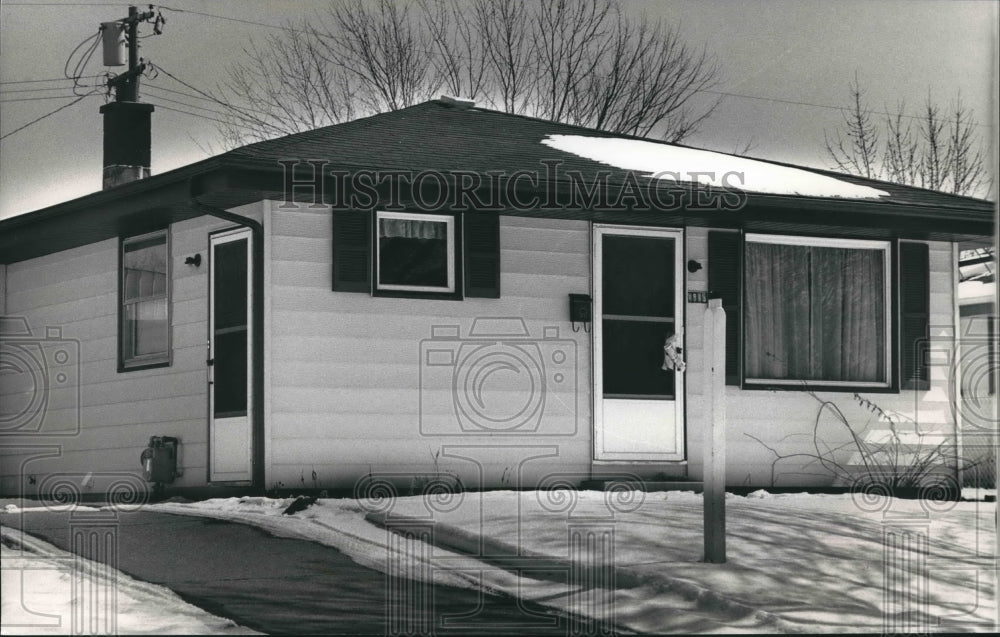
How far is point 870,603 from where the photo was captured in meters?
6.58

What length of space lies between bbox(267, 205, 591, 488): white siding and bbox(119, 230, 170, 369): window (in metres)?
1.63

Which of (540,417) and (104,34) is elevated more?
(104,34)

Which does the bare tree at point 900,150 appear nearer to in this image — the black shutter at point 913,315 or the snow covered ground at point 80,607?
the black shutter at point 913,315

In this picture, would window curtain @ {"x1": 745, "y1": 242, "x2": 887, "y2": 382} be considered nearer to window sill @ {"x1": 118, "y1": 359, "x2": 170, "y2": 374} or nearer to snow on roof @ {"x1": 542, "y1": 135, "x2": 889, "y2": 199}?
snow on roof @ {"x1": 542, "y1": 135, "x2": 889, "y2": 199}

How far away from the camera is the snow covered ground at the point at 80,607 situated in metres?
5.60

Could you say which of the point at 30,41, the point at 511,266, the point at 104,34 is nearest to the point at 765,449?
the point at 511,266

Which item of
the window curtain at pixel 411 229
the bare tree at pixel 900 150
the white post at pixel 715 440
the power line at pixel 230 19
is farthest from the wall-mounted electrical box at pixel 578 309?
the bare tree at pixel 900 150

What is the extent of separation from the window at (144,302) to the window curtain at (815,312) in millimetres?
4925

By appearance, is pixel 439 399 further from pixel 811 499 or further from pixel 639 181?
pixel 811 499

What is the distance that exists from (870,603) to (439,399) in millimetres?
3960

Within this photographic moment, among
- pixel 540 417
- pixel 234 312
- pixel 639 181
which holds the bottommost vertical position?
pixel 540 417

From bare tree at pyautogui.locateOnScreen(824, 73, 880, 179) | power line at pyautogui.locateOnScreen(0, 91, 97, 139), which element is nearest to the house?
power line at pyautogui.locateOnScreen(0, 91, 97, 139)

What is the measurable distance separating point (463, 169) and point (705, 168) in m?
2.50

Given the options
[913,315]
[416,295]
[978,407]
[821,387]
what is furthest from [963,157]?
[416,295]
